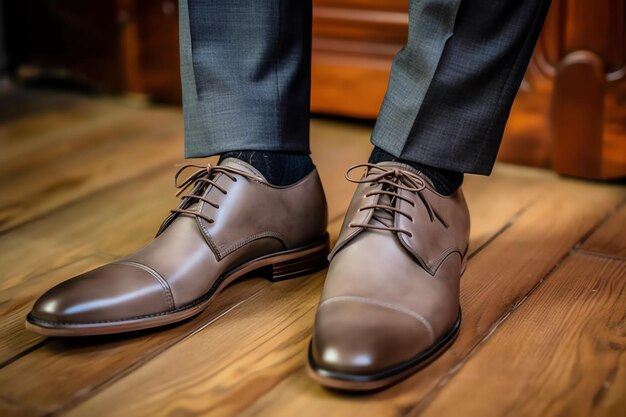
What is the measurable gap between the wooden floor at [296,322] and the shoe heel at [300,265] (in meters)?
0.01

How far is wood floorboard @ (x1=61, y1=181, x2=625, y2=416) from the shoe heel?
0.04 meters

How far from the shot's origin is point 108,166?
1.40m

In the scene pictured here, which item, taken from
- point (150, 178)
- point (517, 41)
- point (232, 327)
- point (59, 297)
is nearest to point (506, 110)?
point (517, 41)

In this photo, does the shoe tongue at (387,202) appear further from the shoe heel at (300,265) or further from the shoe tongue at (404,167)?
the shoe heel at (300,265)

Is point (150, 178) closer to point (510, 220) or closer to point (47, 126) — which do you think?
point (47, 126)

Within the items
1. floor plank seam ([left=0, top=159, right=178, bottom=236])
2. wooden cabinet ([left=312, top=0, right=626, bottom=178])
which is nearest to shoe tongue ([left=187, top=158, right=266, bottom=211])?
floor plank seam ([left=0, top=159, right=178, bottom=236])

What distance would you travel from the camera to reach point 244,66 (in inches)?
→ 34.9

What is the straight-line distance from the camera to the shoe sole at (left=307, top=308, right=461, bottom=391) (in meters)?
0.68

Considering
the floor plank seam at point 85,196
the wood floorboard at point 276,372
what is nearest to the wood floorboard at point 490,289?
the wood floorboard at point 276,372

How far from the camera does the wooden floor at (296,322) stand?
0.69 meters

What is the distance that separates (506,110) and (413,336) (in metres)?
0.28

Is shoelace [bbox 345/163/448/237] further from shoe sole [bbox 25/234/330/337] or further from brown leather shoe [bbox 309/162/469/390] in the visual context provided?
shoe sole [bbox 25/234/330/337]

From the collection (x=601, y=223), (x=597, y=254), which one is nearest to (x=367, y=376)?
(x=597, y=254)

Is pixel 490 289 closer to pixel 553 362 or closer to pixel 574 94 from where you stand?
pixel 553 362
